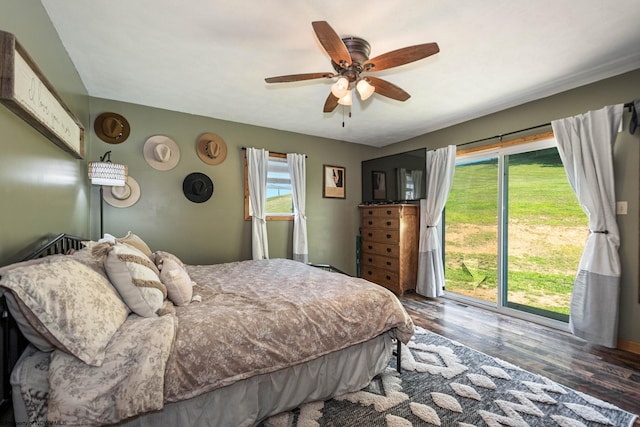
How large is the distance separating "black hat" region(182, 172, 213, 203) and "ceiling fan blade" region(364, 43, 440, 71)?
2523mm

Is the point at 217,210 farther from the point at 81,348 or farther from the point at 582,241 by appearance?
the point at 582,241

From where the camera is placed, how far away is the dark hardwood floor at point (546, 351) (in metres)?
1.92

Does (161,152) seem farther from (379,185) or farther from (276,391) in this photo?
(379,185)

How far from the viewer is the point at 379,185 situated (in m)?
4.61

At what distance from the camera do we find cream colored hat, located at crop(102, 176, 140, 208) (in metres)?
3.08

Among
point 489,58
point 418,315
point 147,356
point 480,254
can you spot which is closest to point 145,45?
point 147,356

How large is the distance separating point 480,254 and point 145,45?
4.30 meters

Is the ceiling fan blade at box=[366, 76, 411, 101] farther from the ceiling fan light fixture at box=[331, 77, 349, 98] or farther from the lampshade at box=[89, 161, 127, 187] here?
the lampshade at box=[89, 161, 127, 187]

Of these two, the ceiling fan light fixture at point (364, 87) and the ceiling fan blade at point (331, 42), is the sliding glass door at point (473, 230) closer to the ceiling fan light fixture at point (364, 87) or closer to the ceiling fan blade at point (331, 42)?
the ceiling fan light fixture at point (364, 87)

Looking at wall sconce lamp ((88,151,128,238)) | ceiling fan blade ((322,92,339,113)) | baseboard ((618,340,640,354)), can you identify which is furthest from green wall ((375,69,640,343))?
wall sconce lamp ((88,151,128,238))

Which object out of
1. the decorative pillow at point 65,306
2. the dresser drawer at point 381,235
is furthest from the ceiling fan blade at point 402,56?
the dresser drawer at point 381,235

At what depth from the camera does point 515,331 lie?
9.33 ft

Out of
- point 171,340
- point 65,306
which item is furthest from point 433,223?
point 65,306

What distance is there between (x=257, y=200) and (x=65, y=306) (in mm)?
2806
